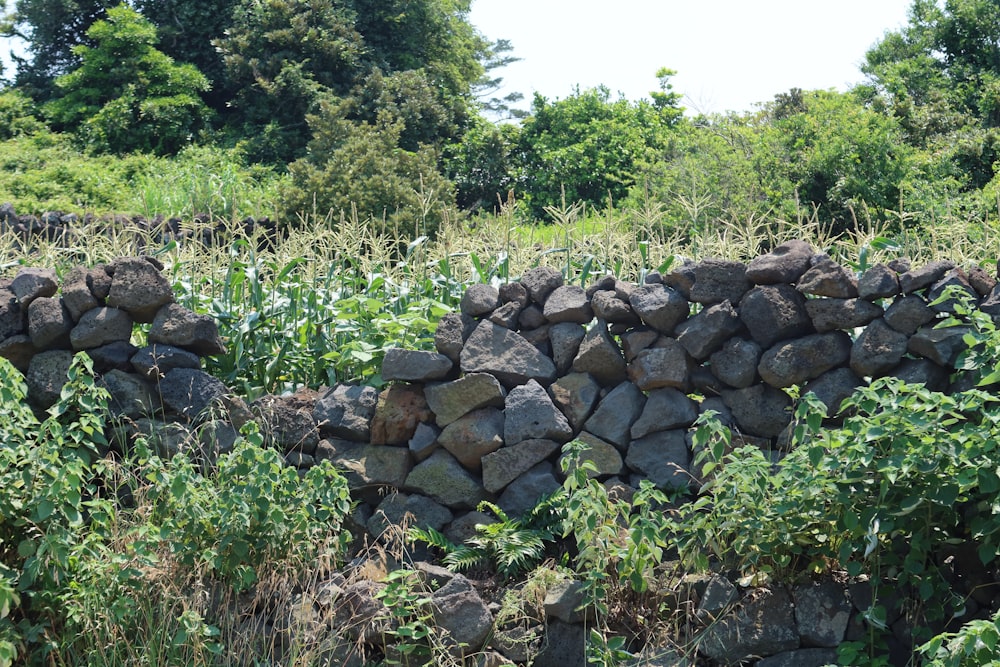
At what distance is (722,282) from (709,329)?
23 centimetres

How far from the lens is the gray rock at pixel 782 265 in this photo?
4594 millimetres

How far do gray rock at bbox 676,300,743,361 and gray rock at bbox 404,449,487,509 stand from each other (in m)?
1.20

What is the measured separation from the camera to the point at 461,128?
16719 mm

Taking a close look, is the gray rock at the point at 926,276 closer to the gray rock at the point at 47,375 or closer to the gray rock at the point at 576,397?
the gray rock at the point at 576,397

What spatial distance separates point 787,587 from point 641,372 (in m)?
1.16

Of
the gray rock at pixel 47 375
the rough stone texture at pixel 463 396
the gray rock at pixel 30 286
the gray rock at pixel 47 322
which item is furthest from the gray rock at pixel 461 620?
the gray rock at pixel 30 286

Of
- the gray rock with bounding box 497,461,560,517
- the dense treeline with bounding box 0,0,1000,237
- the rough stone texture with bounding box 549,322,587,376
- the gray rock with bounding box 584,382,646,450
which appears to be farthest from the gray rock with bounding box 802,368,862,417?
the dense treeline with bounding box 0,0,1000,237

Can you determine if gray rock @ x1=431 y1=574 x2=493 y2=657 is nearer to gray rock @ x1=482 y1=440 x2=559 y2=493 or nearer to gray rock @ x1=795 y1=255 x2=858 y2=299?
gray rock @ x1=482 y1=440 x2=559 y2=493

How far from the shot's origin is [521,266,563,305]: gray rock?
5090mm

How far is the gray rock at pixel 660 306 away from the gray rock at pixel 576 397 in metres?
0.40

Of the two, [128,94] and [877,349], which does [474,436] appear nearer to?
[877,349]

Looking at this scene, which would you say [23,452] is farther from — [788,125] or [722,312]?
[788,125]

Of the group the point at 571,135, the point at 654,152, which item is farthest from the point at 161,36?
the point at 654,152

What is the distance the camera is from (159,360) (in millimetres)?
5070
